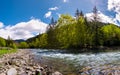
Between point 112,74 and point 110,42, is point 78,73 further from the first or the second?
point 110,42

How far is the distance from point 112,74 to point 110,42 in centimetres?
6449

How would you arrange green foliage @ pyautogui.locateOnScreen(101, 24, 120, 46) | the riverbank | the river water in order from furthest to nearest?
green foliage @ pyautogui.locateOnScreen(101, 24, 120, 46) < the river water < the riverbank

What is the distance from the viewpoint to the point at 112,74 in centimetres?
1611

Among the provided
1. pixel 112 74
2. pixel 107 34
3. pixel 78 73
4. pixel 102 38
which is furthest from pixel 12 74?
pixel 107 34

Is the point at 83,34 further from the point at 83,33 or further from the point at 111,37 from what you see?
the point at 111,37

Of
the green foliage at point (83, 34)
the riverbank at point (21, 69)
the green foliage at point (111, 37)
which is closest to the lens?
Result: the riverbank at point (21, 69)

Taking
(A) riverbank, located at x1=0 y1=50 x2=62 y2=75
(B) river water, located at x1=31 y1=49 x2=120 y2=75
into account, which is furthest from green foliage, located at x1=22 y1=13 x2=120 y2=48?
(A) riverbank, located at x1=0 y1=50 x2=62 y2=75

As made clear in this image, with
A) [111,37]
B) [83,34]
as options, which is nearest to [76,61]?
[83,34]

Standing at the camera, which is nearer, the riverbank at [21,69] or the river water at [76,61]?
the riverbank at [21,69]

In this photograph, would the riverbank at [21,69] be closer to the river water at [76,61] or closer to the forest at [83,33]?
the river water at [76,61]

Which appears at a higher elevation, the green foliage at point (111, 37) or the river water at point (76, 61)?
the green foliage at point (111, 37)

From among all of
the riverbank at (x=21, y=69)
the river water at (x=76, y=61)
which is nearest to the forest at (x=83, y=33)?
the river water at (x=76, y=61)

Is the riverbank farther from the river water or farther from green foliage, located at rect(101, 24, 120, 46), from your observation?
green foliage, located at rect(101, 24, 120, 46)

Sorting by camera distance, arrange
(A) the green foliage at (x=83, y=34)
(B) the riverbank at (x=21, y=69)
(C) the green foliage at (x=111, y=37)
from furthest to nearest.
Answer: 1. (C) the green foliage at (x=111, y=37)
2. (A) the green foliage at (x=83, y=34)
3. (B) the riverbank at (x=21, y=69)
